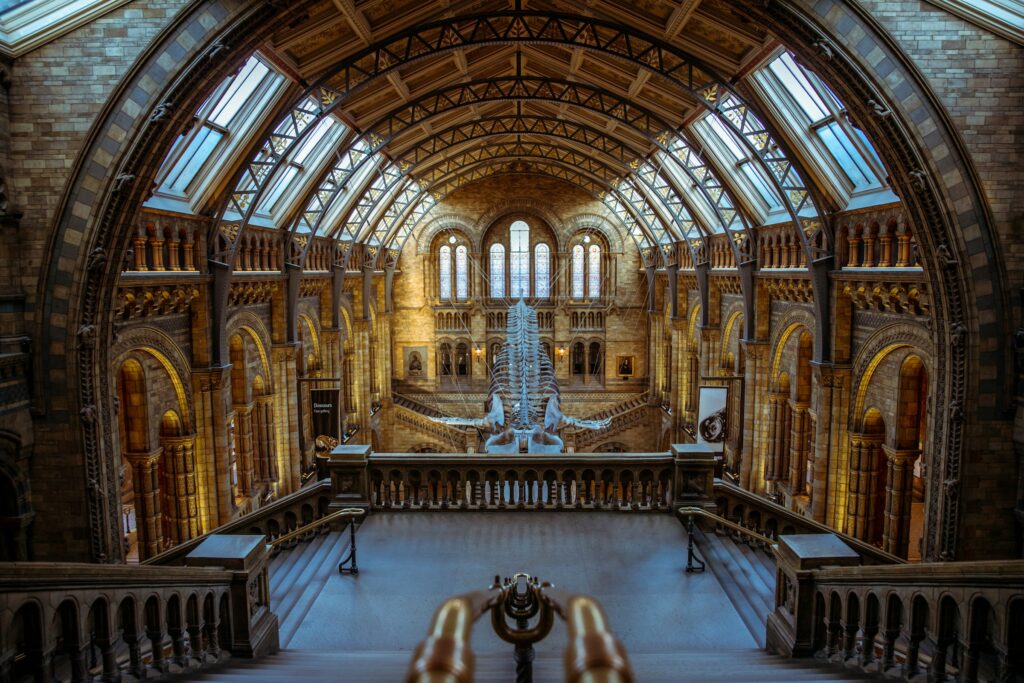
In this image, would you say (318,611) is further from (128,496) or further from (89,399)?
(128,496)

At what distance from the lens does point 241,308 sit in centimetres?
1667

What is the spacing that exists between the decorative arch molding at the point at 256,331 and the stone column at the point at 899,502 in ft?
46.7

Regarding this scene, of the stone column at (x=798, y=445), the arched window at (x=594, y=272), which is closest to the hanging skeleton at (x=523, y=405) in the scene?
the stone column at (x=798, y=445)

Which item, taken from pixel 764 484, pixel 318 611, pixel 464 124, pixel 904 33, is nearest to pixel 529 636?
pixel 318 611

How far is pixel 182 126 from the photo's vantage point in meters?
9.09

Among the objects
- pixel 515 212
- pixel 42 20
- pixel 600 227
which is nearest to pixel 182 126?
pixel 42 20

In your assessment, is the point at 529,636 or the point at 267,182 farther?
the point at 267,182

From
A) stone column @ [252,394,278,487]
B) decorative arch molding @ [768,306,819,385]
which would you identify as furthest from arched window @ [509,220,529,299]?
stone column @ [252,394,278,487]

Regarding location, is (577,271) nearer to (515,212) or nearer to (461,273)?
(515,212)

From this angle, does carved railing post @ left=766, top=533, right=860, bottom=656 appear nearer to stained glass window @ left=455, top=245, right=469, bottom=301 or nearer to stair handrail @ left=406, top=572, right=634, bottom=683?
stair handrail @ left=406, top=572, right=634, bottom=683

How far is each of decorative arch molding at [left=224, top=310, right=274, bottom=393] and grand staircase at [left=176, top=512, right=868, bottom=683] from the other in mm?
9006

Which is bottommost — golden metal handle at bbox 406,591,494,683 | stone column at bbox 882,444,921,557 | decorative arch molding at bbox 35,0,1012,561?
stone column at bbox 882,444,921,557

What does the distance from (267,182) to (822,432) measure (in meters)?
12.8

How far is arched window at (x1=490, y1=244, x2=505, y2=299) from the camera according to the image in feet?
114
